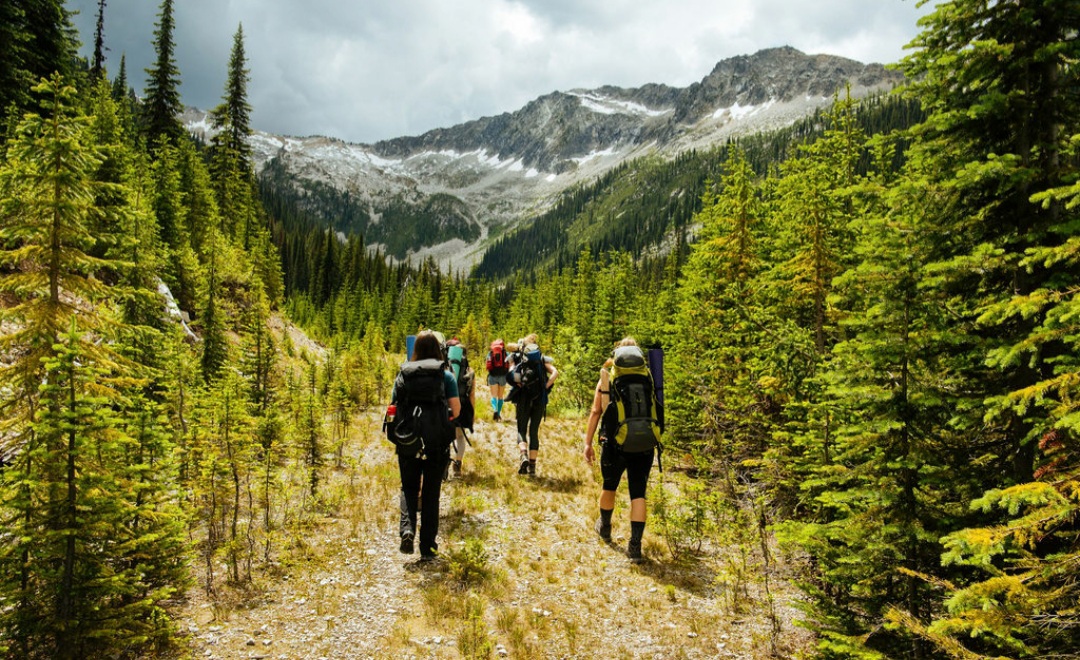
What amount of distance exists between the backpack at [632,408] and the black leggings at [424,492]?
7.75 feet

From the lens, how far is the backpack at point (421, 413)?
6.18 m

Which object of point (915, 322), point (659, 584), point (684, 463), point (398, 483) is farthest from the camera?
point (684, 463)

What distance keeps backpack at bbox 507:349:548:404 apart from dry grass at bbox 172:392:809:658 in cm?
201

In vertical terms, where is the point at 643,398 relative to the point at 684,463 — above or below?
above

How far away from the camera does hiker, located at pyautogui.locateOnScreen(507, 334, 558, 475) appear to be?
9.66 metres

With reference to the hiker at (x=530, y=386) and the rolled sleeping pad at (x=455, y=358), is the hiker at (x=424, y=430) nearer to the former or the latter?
the rolled sleeping pad at (x=455, y=358)

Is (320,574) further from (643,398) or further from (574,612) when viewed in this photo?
(643,398)

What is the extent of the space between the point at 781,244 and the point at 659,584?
8610 millimetres

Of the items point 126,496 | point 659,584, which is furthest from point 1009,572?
point 126,496

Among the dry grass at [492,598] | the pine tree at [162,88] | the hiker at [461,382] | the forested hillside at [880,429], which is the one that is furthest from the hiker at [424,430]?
the pine tree at [162,88]

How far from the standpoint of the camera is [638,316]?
1881 cm

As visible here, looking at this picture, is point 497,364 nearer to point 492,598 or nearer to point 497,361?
point 497,361

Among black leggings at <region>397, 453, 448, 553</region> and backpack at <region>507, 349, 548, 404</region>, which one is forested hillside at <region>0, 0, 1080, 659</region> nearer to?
black leggings at <region>397, 453, 448, 553</region>

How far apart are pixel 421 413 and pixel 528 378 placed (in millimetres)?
3691
